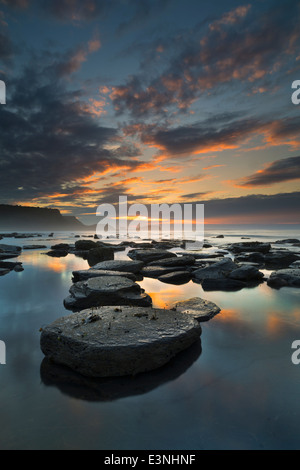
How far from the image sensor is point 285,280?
1230cm

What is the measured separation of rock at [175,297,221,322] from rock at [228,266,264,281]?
524 cm

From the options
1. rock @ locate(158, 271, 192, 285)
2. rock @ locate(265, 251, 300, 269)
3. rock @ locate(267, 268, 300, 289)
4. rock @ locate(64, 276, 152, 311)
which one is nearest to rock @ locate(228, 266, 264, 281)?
rock @ locate(267, 268, 300, 289)

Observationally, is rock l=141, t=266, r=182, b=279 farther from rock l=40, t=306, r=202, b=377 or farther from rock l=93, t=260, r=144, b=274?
rock l=40, t=306, r=202, b=377

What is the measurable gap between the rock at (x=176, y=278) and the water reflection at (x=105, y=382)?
28.3 ft

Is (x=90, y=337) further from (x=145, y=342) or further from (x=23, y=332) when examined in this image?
(x=23, y=332)

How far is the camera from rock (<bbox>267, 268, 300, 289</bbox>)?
11945 millimetres

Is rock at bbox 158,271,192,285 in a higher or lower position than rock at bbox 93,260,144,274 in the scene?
lower

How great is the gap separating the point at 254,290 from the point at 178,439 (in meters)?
9.55

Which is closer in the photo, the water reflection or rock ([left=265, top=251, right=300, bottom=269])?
the water reflection

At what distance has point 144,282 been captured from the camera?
43.2 feet

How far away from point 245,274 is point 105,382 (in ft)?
35.6

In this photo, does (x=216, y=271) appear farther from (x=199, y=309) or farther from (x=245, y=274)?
(x=199, y=309)

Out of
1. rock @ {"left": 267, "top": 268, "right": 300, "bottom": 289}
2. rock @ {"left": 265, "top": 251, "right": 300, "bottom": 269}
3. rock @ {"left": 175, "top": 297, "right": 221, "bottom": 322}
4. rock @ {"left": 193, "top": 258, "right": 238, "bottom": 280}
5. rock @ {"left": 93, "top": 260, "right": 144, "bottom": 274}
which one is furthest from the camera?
rock @ {"left": 265, "top": 251, "right": 300, "bottom": 269}

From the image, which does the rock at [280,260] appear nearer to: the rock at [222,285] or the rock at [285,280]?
the rock at [285,280]
